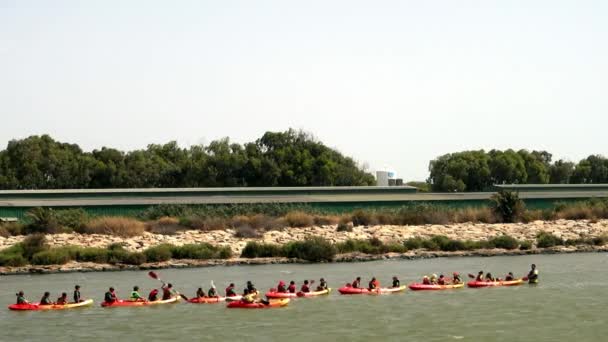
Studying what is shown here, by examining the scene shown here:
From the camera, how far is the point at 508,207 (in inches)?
3541

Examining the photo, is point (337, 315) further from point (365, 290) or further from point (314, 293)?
point (365, 290)

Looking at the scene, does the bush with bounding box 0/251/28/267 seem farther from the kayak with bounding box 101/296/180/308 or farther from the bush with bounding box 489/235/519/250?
the bush with bounding box 489/235/519/250

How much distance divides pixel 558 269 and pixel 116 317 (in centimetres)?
3050

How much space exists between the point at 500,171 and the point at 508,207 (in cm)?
4781

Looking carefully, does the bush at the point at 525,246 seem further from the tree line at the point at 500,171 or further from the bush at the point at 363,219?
the tree line at the point at 500,171

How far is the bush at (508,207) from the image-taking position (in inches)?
3536

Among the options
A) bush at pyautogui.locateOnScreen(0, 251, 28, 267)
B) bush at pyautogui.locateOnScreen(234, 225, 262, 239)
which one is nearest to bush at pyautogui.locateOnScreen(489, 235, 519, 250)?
bush at pyautogui.locateOnScreen(234, 225, 262, 239)

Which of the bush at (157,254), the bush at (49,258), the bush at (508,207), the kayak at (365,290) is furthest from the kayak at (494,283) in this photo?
the bush at (508,207)

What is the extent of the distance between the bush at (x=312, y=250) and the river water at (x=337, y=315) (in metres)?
7.59

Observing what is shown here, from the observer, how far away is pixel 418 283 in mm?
57562

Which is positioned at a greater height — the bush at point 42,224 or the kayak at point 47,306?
the bush at point 42,224

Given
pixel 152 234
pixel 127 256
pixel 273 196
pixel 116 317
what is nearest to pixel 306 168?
pixel 273 196

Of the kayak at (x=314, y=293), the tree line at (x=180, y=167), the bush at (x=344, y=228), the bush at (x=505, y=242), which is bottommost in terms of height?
the kayak at (x=314, y=293)

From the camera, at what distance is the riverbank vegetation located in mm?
78062
